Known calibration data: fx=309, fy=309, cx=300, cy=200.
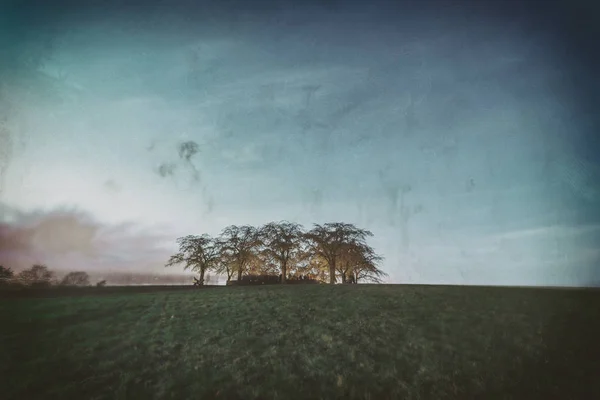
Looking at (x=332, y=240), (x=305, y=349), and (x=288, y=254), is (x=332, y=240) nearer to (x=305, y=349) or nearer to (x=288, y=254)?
(x=288, y=254)

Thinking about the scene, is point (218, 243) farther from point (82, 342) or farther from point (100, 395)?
point (100, 395)

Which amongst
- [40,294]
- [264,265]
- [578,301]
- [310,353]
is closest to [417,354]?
[310,353]

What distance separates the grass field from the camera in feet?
41.3

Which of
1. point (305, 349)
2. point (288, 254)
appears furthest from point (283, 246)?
point (305, 349)

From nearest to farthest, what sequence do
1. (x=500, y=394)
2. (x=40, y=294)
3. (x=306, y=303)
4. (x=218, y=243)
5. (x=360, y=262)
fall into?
(x=500, y=394)
(x=306, y=303)
(x=40, y=294)
(x=360, y=262)
(x=218, y=243)

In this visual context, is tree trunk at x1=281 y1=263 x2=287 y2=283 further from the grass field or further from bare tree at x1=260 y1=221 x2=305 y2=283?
the grass field

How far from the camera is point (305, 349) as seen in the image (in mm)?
16547

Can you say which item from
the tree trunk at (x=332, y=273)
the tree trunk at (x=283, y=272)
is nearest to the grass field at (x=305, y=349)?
the tree trunk at (x=332, y=273)

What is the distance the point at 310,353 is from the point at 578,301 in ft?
74.8

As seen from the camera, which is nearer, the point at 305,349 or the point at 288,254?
the point at 305,349

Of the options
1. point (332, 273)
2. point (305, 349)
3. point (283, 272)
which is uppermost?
point (283, 272)

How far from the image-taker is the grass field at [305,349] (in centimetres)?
1260

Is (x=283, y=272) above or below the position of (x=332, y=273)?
above

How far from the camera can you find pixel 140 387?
12.8 meters
